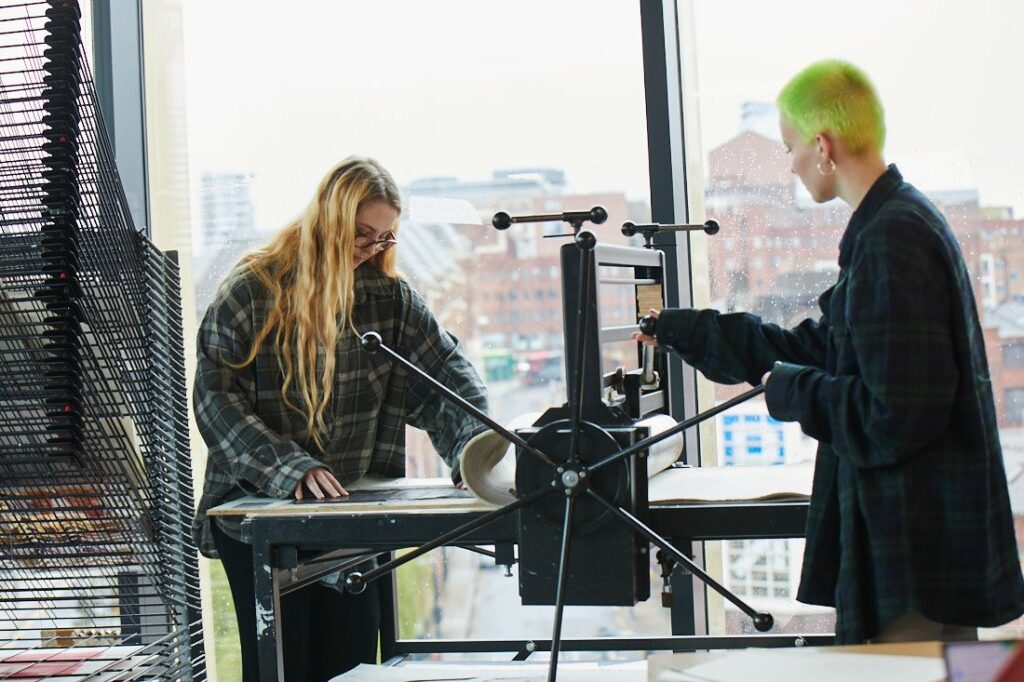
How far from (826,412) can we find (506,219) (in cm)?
64

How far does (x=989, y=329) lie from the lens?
3324 millimetres

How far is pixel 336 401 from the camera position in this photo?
271 cm

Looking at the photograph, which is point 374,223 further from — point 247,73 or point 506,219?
point 247,73

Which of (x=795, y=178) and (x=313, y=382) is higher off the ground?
(x=795, y=178)

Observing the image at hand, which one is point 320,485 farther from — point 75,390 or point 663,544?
point 663,544

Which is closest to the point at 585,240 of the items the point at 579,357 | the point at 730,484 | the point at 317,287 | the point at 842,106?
the point at 579,357

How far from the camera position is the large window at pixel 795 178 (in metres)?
3.26

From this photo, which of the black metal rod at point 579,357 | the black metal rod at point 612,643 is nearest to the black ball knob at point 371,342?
the black metal rod at point 579,357

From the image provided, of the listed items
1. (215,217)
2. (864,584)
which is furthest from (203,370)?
(864,584)

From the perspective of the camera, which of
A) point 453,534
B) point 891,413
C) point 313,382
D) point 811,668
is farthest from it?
point 313,382

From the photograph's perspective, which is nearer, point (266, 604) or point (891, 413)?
point (891, 413)

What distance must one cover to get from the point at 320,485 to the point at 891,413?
119cm

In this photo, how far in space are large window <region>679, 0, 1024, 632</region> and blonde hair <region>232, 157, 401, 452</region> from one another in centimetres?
120

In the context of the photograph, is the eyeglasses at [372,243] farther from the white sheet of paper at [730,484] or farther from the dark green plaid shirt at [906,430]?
the dark green plaid shirt at [906,430]
